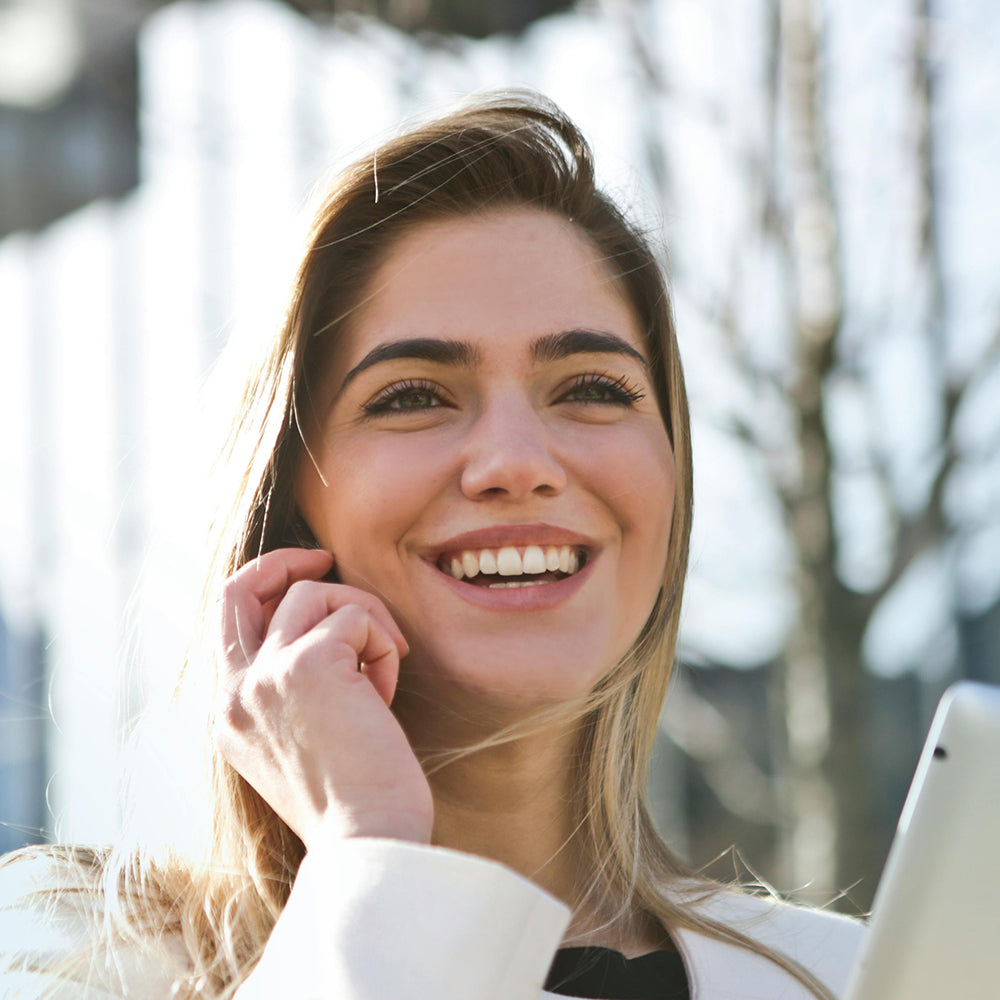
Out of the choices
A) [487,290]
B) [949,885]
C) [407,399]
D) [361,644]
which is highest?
[487,290]

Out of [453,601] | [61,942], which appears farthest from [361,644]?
[61,942]

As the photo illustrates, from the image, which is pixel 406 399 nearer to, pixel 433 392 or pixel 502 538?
pixel 433 392

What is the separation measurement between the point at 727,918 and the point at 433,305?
47.6 inches

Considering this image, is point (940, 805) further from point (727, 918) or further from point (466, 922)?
point (727, 918)

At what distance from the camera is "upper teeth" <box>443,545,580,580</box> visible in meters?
2.10

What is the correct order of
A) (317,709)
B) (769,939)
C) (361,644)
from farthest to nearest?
1. (769,939)
2. (361,644)
3. (317,709)

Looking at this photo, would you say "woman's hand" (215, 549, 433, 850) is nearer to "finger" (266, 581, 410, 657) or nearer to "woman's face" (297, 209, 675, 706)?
"finger" (266, 581, 410, 657)

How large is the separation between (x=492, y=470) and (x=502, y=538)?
13cm

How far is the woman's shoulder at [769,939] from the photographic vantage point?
2.22 metres

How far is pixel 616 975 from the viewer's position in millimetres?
2127

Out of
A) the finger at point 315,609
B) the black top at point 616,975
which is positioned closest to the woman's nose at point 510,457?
the finger at point 315,609

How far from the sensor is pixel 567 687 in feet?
6.83

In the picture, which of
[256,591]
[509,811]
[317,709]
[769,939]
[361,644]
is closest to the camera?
[317,709]

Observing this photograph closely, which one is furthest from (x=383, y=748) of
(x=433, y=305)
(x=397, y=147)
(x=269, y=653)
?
(x=397, y=147)
